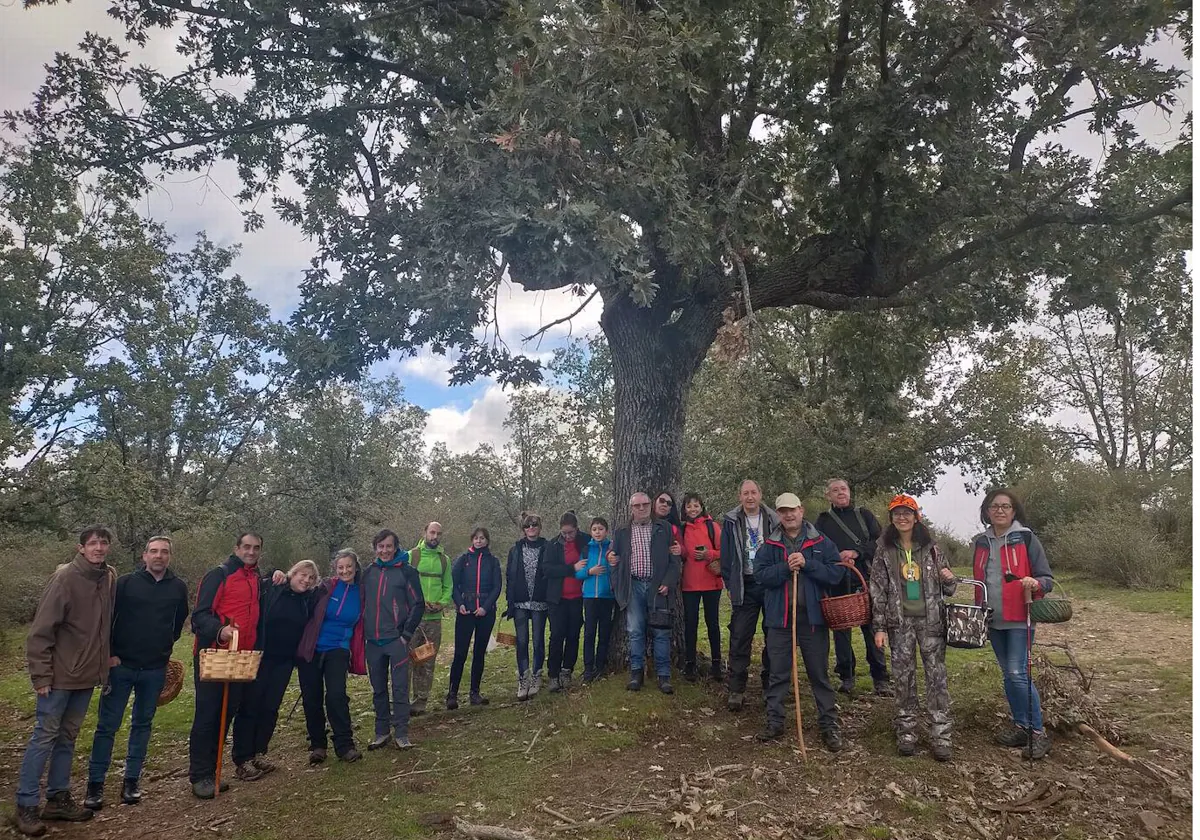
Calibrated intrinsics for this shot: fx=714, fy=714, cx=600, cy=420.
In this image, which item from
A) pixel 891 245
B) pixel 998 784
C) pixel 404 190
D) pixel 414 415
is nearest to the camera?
pixel 998 784

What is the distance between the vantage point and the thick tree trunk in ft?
25.8

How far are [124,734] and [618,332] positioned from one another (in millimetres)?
6812

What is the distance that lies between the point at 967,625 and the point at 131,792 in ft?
21.4

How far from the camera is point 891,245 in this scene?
8102mm

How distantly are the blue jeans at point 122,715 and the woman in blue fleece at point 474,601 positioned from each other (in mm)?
2756

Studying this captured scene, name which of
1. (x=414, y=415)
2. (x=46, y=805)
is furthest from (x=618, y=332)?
(x=414, y=415)

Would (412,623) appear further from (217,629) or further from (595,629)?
(595,629)

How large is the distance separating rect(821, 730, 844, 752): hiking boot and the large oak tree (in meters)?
3.04

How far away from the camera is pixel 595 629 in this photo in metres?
7.65

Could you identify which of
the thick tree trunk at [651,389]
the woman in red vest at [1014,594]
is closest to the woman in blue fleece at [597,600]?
the thick tree trunk at [651,389]

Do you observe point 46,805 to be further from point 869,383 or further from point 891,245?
point 869,383

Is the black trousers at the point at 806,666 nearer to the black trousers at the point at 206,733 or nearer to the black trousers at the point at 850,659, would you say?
the black trousers at the point at 850,659

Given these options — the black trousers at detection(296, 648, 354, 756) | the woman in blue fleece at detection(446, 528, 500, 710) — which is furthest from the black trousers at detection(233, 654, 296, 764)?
the woman in blue fleece at detection(446, 528, 500, 710)

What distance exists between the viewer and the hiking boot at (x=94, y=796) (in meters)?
5.29
